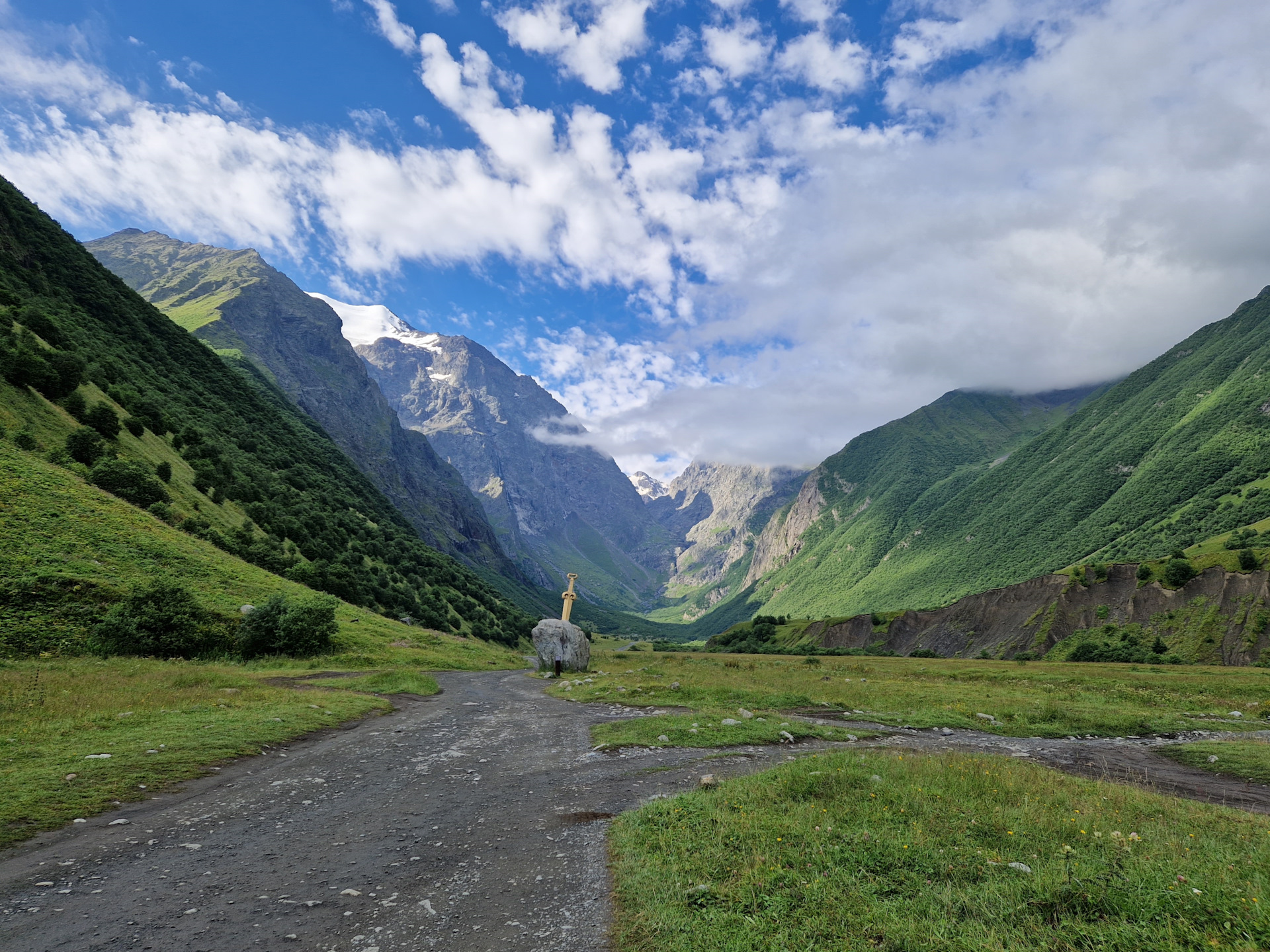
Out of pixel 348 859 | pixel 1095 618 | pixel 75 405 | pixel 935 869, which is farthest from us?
pixel 1095 618

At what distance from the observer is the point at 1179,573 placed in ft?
238

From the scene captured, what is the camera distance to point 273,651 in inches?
1351

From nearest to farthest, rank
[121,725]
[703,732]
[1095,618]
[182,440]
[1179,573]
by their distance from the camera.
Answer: [121,725], [703,732], [182,440], [1179,573], [1095,618]

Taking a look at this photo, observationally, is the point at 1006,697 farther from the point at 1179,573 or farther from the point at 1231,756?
the point at 1179,573

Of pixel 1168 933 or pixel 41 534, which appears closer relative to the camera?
pixel 1168 933

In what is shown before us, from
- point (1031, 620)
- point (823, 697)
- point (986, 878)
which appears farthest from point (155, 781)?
point (1031, 620)

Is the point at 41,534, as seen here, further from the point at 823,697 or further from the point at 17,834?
the point at 823,697

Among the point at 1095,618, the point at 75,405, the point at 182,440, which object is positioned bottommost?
the point at 1095,618

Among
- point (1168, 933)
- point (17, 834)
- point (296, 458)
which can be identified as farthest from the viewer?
point (296, 458)

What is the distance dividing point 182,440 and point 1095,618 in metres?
127

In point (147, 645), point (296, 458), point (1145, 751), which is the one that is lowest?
point (1145, 751)

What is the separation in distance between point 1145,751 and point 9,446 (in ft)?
200

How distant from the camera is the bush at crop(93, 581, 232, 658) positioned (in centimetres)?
2562

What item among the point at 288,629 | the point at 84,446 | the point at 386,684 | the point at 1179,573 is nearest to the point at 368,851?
the point at 386,684
